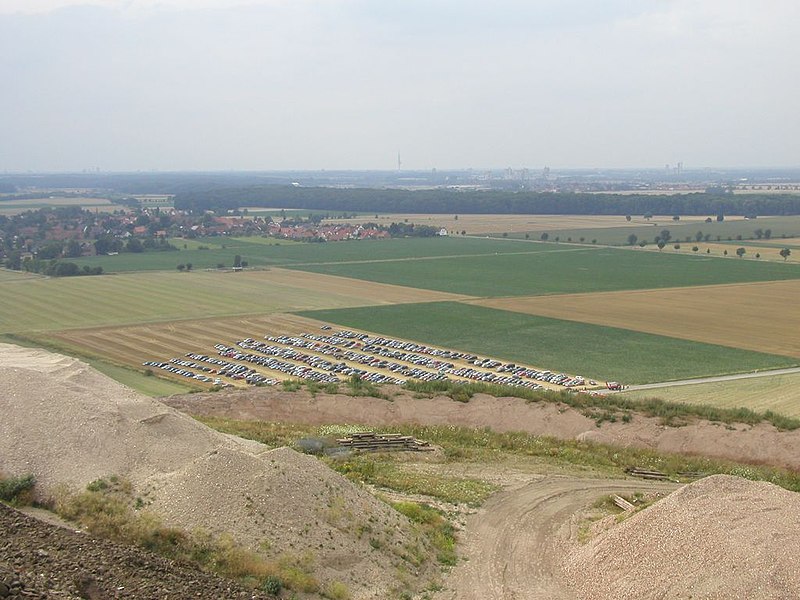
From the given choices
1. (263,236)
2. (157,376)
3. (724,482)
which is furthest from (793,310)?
(263,236)

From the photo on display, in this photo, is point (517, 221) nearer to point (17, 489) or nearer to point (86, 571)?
point (17, 489)

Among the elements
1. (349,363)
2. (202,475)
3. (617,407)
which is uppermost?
(202,475)

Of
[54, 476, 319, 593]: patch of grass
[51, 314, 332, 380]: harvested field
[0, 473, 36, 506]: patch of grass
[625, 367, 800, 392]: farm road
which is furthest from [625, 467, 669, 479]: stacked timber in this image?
[51, 314, 332, 380]: harvested field

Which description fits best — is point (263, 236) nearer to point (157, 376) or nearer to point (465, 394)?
point (157, 376)

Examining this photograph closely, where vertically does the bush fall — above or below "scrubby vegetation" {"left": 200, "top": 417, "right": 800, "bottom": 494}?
above

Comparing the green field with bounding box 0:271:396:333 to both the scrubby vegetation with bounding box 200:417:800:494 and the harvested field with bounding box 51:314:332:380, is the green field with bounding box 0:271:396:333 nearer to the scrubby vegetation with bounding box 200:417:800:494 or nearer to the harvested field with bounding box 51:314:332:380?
the harvested field with bounding box 51:314:332:380

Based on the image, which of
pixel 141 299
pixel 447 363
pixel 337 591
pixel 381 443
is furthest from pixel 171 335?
pixel 337 591
